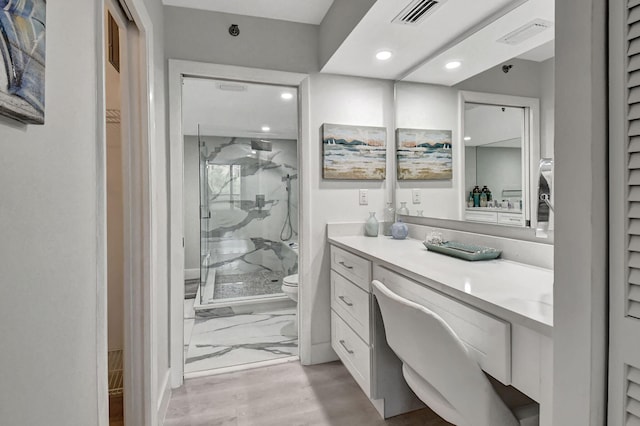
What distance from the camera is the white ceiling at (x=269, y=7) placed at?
2123 mm

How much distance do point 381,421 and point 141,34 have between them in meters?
2.32

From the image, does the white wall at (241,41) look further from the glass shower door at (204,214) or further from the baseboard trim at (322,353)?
the glass shower door at (204,214)

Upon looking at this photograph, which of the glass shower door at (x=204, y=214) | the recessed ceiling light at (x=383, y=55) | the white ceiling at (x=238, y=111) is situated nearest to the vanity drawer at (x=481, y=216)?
the recessed ceiling light at (x=383, y=55)

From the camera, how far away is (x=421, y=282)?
52.7 inches

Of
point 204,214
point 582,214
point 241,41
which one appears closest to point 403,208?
point 241,41

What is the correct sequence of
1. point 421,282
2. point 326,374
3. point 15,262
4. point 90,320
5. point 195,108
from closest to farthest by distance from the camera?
point 15,262 < point 90,320 < point 421,282 < point 326,374 < point 195,108

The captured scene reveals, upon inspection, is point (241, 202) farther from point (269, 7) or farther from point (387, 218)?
point (269, 7)

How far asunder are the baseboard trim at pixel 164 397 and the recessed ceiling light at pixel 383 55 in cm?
241

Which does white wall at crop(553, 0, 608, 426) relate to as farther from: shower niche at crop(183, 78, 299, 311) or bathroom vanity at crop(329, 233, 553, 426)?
shower niche at crop(183, 78, 299, 311)

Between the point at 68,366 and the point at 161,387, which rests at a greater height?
the point at 68,366

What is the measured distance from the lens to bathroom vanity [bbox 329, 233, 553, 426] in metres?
0.88

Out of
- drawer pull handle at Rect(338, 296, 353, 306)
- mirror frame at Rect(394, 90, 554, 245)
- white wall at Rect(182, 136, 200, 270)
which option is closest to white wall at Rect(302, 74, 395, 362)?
drawer pull handle at Rect(338, 296, 353, 306)

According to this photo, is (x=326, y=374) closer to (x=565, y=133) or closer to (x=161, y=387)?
(x=161, y=387)

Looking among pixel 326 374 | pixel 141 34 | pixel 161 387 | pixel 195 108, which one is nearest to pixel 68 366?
pixel 161 387
